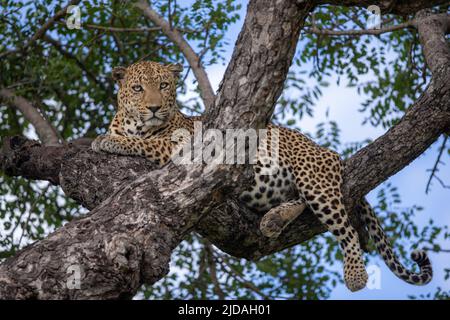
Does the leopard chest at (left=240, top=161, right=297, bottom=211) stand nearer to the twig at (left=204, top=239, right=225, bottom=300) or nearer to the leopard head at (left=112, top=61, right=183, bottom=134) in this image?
the leopard head at (left=112, top=61, right=183, bottom=134)

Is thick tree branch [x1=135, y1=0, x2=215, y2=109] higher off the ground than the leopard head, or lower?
higher

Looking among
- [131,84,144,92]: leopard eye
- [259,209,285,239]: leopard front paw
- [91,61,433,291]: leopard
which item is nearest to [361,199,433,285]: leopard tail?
[91,61,433,291]: leopard

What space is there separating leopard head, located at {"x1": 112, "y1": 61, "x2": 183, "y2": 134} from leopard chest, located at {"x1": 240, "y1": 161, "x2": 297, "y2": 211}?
121 cm

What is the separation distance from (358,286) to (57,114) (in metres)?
5.94

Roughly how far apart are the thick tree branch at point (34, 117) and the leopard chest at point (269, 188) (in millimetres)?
2584

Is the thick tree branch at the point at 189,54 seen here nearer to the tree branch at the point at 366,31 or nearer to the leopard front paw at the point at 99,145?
the tree branch at the point at 366,31

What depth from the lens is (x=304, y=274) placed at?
39.0 feet

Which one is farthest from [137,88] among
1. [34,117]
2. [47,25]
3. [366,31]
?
[366,31]

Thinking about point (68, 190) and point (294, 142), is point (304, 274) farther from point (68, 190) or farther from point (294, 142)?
point (68, 190)

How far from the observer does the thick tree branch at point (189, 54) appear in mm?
9180

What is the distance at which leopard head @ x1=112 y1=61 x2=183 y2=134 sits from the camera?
8.55m

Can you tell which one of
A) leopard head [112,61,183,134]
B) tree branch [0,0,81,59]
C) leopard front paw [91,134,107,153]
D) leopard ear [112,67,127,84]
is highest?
tree branch [0,0,81,59]

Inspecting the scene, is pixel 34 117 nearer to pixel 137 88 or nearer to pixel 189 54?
pixel 137 88
